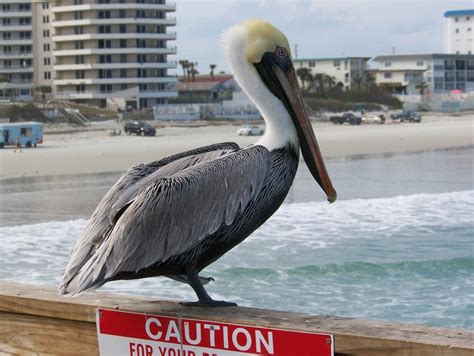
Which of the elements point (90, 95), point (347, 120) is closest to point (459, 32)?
point (90, 95)

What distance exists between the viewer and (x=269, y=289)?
7914 mm

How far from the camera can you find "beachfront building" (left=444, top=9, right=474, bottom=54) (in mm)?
113250

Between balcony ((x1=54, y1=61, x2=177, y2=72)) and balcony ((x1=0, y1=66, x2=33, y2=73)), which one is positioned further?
balcony ((x1=0, y1=66, x2=33, y2=73))

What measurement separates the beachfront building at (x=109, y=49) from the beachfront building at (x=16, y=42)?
287 centimetres

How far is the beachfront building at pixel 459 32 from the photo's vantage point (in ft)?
372

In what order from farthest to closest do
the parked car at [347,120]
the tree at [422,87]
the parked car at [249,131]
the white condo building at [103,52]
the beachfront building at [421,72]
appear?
1. the beachfront building at [421,72]
2. the tree at [422,87]
3. the white condo building at [103,52]
4. the parked car at [347,120]
5. the parked car at [249,131]

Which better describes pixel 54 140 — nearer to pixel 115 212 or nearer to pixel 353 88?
pixel 115 212

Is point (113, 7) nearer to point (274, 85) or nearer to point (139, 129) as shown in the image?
point (139, 129)

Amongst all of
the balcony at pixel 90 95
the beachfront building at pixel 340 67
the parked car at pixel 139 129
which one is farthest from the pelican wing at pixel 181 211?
the beachfront building at pixel 340 67

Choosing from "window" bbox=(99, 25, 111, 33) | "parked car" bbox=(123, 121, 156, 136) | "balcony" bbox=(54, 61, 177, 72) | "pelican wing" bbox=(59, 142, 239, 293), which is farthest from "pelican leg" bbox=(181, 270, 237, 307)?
"window" bbox=(99, 25, 111, 33)

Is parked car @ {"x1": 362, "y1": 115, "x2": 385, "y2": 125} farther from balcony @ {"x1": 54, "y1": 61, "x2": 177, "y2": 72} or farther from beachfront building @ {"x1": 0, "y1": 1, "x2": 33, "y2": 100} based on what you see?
beachfront building @ {"x1": 0, "y1": 1, "x2": 33, "y2": 100}

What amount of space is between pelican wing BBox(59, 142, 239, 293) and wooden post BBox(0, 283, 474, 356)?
0.44ft

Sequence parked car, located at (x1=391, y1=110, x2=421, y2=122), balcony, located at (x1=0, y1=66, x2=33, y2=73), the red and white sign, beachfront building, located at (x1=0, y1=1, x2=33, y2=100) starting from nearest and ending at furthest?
the red and white sign → parked car, located at (x1=391, y1=110, x2=421, y2=122) → balcony, located at (x1=0, y1=66, x2=33, y2=73) → beachfront building, located at (x1=0, y1=1, x2=33, y2=100)

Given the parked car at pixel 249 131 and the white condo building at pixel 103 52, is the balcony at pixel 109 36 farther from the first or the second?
the parked car at pixel 249 131
